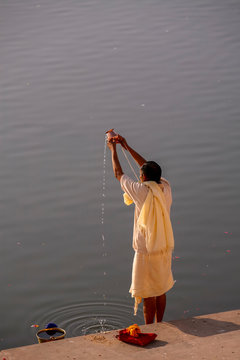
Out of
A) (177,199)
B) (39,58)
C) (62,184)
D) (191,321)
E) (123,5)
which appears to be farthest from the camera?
(123,5)

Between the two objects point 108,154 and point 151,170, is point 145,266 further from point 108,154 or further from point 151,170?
point 108,154

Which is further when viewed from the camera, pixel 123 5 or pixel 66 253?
pixel 123 5

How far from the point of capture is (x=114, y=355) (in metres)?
4.61

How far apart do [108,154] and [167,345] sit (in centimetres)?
509

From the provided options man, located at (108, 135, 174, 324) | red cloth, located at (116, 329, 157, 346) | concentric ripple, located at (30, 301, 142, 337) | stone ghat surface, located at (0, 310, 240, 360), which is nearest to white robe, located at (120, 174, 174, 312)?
man, located at (108, 135, 174, 324)

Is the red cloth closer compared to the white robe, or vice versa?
the red cloth

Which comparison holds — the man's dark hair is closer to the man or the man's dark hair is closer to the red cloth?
the man

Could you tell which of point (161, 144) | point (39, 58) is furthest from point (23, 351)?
point (39, 58)

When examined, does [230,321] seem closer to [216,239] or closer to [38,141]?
[216,239]

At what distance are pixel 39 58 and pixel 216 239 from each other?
796cm

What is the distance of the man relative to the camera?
202 inches

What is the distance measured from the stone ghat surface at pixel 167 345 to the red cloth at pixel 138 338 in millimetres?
32

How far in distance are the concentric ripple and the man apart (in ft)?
2.08

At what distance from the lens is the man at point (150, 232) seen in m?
5.13
